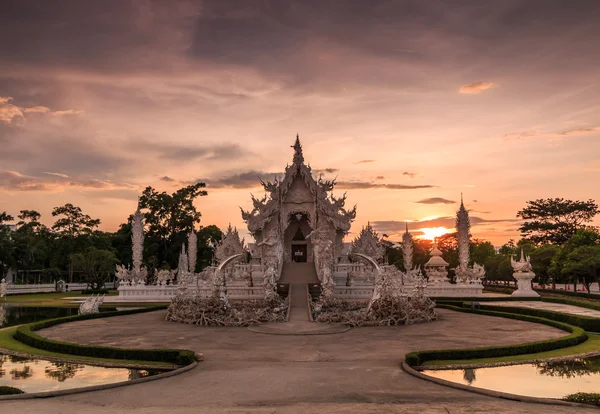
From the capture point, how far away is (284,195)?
41625mm

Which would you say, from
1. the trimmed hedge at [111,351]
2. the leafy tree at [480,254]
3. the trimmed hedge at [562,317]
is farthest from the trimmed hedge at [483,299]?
the leafy tree at [480,254]

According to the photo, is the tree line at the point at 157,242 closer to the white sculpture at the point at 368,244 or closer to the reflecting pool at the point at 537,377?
the white sculpture at the point at 368,244

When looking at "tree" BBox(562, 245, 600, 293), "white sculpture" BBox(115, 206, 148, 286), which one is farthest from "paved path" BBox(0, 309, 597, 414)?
"tree" BBox(562, 245, 600, 293)

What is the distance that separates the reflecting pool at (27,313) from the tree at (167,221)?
112ft

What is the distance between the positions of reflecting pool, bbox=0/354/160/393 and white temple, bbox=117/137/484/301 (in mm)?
17436

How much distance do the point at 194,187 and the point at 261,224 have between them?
36097 millimetres

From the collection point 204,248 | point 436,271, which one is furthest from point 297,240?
point 204,248

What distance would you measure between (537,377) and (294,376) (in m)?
6.34

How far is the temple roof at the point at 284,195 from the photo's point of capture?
4066 centimetres

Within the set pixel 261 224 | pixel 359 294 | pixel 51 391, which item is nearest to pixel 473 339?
pixel 51 391

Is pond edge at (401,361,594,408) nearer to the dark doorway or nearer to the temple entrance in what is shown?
the temple entrance

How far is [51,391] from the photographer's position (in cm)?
1087

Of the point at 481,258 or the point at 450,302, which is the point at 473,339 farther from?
the point at 481,258

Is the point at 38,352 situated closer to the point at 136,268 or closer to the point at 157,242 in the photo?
the point at 136,268
